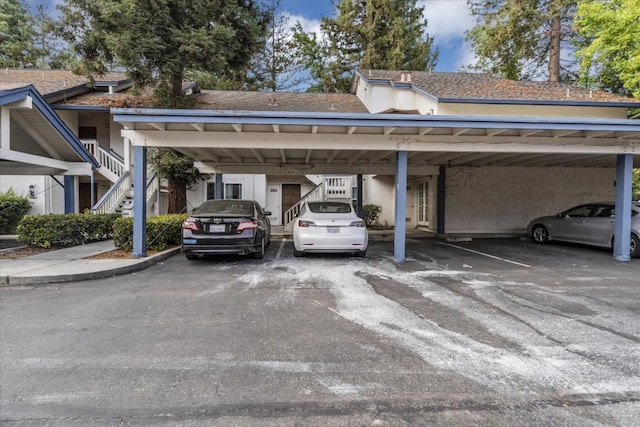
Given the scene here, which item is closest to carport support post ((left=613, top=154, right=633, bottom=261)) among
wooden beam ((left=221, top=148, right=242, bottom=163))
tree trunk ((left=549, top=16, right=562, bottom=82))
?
wooden beam ((left=221, top=148, right=242, bottom=163))

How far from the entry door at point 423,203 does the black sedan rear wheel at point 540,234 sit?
4.54 m

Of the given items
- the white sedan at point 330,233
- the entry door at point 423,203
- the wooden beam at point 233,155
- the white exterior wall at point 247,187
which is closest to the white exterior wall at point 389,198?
the entry door at point 423,203

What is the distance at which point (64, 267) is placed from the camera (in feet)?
22.4

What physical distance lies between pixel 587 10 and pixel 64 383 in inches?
815

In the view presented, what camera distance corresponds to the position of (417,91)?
13539 mm

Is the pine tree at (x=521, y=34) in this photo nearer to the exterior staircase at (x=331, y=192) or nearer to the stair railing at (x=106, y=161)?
the exterior staircase at (x=331, y=192)

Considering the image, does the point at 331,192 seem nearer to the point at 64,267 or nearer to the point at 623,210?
the point at 623,210

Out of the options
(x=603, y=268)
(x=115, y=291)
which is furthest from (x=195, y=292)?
(x=603, y=268)

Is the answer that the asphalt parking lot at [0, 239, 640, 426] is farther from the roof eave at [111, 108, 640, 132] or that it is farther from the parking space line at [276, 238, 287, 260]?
the roof eave at [111, 108, 640, 132]

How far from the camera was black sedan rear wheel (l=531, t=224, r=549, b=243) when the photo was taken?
11844 mm

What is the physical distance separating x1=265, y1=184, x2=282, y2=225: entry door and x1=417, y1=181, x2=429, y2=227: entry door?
7552mm

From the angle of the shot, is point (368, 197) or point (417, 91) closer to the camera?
point (417, 91)

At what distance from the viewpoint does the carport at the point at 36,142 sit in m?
8.04

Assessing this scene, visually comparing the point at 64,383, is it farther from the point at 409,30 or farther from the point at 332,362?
the point at 409,30
